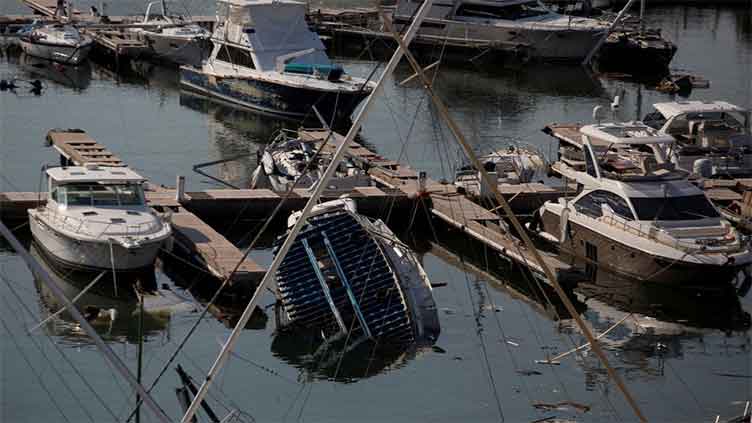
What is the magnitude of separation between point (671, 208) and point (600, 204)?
184 cm

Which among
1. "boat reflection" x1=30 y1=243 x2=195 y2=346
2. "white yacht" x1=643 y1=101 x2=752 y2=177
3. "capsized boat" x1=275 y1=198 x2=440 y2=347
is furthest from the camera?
"white yacht" x1=643 y1=101 x2=752 y2=177

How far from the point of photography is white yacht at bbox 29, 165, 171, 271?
31719mm

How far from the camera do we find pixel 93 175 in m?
33.3

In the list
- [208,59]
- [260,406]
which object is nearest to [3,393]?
[260,406]

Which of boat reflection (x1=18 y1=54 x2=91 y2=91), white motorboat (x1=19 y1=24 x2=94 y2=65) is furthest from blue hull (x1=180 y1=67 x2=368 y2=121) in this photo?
white motorboat (x1=19 y1=24 x2=94 y2=65)

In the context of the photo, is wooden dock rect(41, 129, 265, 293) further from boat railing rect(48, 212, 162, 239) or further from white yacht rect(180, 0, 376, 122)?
white yacht rect(180, 0, 376, 122)

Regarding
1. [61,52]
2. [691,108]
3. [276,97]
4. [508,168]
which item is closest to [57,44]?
[61,52]

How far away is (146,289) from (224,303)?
2.14 m

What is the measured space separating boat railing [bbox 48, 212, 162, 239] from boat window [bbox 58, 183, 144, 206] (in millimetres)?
625

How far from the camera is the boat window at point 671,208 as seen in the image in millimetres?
33344

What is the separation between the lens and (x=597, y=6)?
89.4 metres

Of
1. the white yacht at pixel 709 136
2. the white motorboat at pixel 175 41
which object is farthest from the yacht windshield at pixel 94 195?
the white motorboat at pixel 175 41

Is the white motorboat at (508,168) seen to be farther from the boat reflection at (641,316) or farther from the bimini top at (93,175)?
the bimini top at (93,175)

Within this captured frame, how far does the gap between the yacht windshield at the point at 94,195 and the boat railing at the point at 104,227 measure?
62 cm
